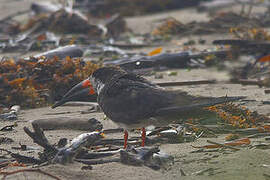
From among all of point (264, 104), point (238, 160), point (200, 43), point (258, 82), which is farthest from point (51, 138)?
point (200, 43)

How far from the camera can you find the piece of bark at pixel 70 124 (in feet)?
20.9

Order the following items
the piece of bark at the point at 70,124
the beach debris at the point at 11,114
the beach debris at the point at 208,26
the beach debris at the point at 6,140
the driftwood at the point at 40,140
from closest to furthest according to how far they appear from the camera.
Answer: the driftwood at the point at 40,140
the beach debris at the point at 6,140
the piece of bark at the point at 70,124
the beach debris at the point at 11,114
the beach debris at the point at 208,26

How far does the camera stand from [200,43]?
39.9 ft

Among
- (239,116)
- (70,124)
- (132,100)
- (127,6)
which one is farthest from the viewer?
(127,6)

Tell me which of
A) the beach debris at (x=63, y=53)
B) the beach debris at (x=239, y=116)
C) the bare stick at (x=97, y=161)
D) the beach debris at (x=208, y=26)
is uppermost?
the beach debris at (x=208, y=26)

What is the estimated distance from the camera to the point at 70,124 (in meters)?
6.45

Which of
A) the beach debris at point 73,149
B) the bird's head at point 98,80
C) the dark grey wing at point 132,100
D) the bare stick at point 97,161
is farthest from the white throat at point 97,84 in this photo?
the bare stick at point 97,161

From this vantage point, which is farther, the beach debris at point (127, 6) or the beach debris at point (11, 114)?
the beach debris at point (127, 6)

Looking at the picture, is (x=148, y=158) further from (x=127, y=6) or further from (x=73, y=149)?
(x=127, y=6)

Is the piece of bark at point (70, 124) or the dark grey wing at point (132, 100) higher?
the dark grey wing at point (132, 100)

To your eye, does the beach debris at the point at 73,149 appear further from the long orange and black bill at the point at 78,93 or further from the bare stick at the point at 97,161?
the long orange and black bill at the point at 78,93

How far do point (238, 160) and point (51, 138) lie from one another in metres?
2.28

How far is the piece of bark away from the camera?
637 cm

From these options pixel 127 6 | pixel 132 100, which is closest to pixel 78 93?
pixel 132 100
